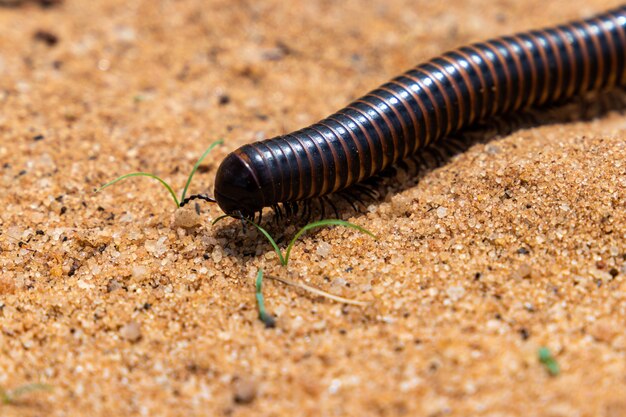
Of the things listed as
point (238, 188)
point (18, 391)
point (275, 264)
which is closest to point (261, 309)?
point (275, 264)

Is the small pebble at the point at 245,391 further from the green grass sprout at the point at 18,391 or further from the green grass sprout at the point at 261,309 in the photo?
the green grass sprout at the point at 18,391

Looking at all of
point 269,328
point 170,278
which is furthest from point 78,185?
point 269,328

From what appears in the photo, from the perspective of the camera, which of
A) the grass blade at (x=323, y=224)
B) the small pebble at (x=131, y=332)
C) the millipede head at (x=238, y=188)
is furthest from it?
the millipede head at (x=238, y=188)

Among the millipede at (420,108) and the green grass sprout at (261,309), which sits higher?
the millipede at (420,108)

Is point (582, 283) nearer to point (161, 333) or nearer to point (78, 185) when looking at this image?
point (161, 333)

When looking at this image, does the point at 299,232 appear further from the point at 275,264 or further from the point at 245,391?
the point at 245,391

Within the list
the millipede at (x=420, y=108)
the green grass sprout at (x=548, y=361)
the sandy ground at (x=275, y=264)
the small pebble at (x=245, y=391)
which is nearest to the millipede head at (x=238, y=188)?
the millipede at (x=420, y=108)
